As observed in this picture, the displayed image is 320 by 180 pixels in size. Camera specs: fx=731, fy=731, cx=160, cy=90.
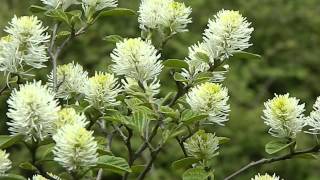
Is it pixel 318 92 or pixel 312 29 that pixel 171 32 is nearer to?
pixel 318 92

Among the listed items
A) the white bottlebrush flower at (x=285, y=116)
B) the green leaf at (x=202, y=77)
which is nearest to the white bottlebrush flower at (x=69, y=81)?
the green leaf at (x=202, y=77)

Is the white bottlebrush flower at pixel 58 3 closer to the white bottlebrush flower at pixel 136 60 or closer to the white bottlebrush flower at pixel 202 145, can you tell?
the white bottlebrush flower at pixel 136 60

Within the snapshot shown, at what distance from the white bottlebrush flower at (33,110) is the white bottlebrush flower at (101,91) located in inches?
7.5

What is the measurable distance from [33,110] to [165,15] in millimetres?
392

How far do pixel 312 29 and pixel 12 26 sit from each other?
5029mm

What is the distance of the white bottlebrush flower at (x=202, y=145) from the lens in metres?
1.32

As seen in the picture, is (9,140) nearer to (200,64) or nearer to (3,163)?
(3,163)

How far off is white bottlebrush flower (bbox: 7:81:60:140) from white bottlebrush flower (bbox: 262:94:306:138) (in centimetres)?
41

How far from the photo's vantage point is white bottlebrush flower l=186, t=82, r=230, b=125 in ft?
4.14

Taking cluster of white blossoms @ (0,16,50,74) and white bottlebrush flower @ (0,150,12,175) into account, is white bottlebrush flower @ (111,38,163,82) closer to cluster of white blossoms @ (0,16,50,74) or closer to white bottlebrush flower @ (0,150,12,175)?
cluster of white blossoms @ (0,16,50,74)

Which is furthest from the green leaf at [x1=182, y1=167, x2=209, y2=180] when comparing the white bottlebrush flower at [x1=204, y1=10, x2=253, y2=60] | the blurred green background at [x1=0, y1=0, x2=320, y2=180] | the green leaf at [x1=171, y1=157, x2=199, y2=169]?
the blurred green background at [x1=0, y1=0, x2=320, y2=180]

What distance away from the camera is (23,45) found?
1.36 meters

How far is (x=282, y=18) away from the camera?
19.8ft

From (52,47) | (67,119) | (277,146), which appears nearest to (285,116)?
(277,146)
